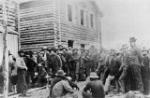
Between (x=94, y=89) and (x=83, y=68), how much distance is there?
36 cm

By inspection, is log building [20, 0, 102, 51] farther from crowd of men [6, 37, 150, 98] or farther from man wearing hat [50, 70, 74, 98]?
man wearing hat [50, 70, 74, 98]

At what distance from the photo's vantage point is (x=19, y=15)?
2.89 metres

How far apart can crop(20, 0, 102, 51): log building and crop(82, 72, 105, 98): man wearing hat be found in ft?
1.32

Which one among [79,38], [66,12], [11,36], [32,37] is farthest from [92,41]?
[11,36]

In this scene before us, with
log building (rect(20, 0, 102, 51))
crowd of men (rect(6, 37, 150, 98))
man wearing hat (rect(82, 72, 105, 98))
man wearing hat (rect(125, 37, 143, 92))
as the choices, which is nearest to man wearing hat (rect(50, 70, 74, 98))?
crowd of men (rect(6, 37, 150, 98))

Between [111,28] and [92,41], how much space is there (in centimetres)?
26

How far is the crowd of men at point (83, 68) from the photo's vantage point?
2.57 m

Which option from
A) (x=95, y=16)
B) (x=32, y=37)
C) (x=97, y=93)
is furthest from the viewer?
(x=32, y=37)

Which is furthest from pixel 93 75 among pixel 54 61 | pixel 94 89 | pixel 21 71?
pixel 21 71

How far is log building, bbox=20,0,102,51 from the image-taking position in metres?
2.74

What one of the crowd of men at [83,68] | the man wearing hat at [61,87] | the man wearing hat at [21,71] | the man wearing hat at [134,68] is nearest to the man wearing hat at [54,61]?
the crowd of men at [83,68]

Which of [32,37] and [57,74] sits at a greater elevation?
[32,37]

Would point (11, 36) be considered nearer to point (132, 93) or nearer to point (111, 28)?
point (111, 28)

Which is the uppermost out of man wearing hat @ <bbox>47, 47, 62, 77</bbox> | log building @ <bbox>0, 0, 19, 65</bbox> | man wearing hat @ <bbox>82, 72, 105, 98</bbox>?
log building @ <bbox>0, 0, 19, 65</bbox>
